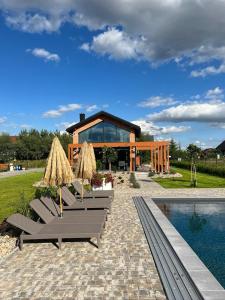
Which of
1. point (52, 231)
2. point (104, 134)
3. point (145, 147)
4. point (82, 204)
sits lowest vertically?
point (52, 231)

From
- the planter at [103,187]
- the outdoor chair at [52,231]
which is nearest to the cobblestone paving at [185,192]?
the planter at [103,187]

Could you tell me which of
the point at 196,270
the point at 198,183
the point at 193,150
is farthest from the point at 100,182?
the point at 196,270

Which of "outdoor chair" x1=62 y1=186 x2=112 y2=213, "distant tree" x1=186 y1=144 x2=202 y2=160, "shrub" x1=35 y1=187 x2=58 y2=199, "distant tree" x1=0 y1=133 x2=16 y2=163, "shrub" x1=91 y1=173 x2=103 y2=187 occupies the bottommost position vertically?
"outdoor chair" x1=62 y1=186 x2=112 y2=213

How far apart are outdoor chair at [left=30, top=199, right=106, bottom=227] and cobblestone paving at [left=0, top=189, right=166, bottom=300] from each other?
0.57 meters

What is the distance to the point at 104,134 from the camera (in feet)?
129

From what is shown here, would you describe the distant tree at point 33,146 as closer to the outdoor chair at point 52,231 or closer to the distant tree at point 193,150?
the distant tree at point 193,150

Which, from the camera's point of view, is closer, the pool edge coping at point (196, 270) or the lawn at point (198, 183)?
the pool edge coping at point (196, 270)

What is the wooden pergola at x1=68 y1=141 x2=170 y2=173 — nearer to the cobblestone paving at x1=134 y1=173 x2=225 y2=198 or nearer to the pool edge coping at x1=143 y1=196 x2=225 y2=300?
the cobblestone paving at x1=134 y1=173 x2=225 y2=198

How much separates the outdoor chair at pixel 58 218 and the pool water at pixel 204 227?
8.21 ft

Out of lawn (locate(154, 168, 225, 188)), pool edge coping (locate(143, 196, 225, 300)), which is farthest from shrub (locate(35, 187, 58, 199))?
lawn (locate(154, 168, 225, 188))

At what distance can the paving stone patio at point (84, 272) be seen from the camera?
17.8ft

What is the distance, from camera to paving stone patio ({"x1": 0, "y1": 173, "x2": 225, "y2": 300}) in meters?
5.42

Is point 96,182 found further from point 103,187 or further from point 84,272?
point 84,272

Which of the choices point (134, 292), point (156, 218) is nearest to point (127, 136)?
point (156, 218)
